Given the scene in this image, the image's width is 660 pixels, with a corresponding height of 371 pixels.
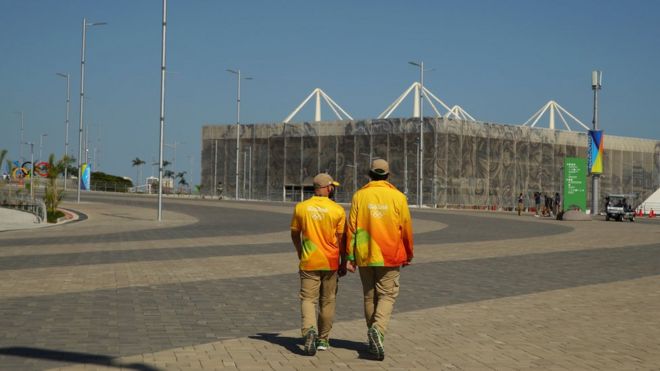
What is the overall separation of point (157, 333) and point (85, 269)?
21.6 feet

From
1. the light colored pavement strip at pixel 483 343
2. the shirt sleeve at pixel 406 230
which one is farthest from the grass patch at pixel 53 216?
the shirt sleeve at pixel 406 230

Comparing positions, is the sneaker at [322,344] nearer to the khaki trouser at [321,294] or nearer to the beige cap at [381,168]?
the khaki trouser at [321,294]

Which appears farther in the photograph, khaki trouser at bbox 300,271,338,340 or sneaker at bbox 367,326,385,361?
khaki trouser at bbox 300,271,338,340

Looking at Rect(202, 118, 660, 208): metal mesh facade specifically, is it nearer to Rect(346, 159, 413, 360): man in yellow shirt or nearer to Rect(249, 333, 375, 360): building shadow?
Rect(249, 333, 375, 360): building shadow

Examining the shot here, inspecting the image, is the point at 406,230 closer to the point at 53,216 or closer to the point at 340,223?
the point at 340,223

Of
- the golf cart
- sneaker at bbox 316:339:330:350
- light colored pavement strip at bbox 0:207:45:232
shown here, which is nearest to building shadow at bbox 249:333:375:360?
sneaker at bbox 316:339:330:350

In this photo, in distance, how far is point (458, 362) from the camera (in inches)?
285

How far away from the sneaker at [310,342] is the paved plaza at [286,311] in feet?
0.30

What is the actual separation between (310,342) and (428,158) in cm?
7708

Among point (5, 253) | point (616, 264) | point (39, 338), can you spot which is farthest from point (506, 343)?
point (5, 253)

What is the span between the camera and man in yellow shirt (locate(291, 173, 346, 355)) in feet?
24.9

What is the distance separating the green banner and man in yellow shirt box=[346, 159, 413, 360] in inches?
1501

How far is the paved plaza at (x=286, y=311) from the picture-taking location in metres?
7.33

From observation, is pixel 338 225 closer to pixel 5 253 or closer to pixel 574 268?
pixel 574 268
